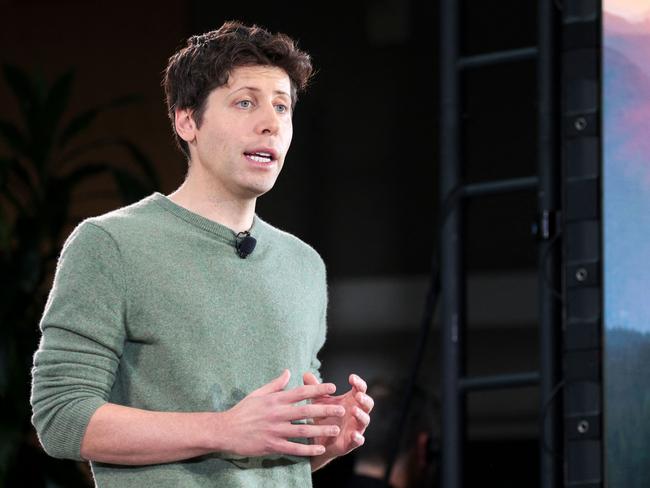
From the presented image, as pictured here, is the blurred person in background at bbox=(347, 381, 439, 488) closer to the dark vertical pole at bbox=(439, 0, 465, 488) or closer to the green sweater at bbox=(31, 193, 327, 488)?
the dark vertical pole at bbox=(439, 0, 465, 488)

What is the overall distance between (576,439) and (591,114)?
0.59m

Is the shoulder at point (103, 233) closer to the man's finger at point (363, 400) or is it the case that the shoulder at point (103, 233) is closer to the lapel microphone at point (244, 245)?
the lapel microphone at point (244, 245)

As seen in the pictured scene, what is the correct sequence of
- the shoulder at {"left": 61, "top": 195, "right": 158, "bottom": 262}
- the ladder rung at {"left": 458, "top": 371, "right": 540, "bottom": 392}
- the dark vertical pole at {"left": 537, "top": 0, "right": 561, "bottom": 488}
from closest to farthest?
the shoulder at {"left": 61, "top": 195, "right": 158, "bottom": 262} < the dark vertical pole at {"left": 537, "top": 0, "right": 561, "bottom": 488} < the ladder rung at {"left": 458, "top": 371, "right": 540, "bottom": 392}

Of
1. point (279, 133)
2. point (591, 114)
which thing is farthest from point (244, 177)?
point (591, 114)

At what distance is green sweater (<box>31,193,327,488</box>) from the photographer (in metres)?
1.40

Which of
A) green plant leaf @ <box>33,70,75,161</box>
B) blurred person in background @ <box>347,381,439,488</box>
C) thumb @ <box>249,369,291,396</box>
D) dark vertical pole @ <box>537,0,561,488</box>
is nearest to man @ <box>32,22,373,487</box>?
thumb @ <box>249,369,291,396</box>

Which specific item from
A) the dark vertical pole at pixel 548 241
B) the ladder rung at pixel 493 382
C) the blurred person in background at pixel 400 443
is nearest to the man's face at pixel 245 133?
the dark vertical pole at pixel 548 241

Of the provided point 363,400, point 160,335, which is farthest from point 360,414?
point 160,335

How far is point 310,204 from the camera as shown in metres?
3.85

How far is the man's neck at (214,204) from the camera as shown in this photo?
1.55m

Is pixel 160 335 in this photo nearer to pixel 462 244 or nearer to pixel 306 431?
pixel 306 431

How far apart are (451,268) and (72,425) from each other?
3.80 feet

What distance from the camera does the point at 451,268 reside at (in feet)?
7.84

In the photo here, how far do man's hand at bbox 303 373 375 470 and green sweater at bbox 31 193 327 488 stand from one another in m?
0.04
